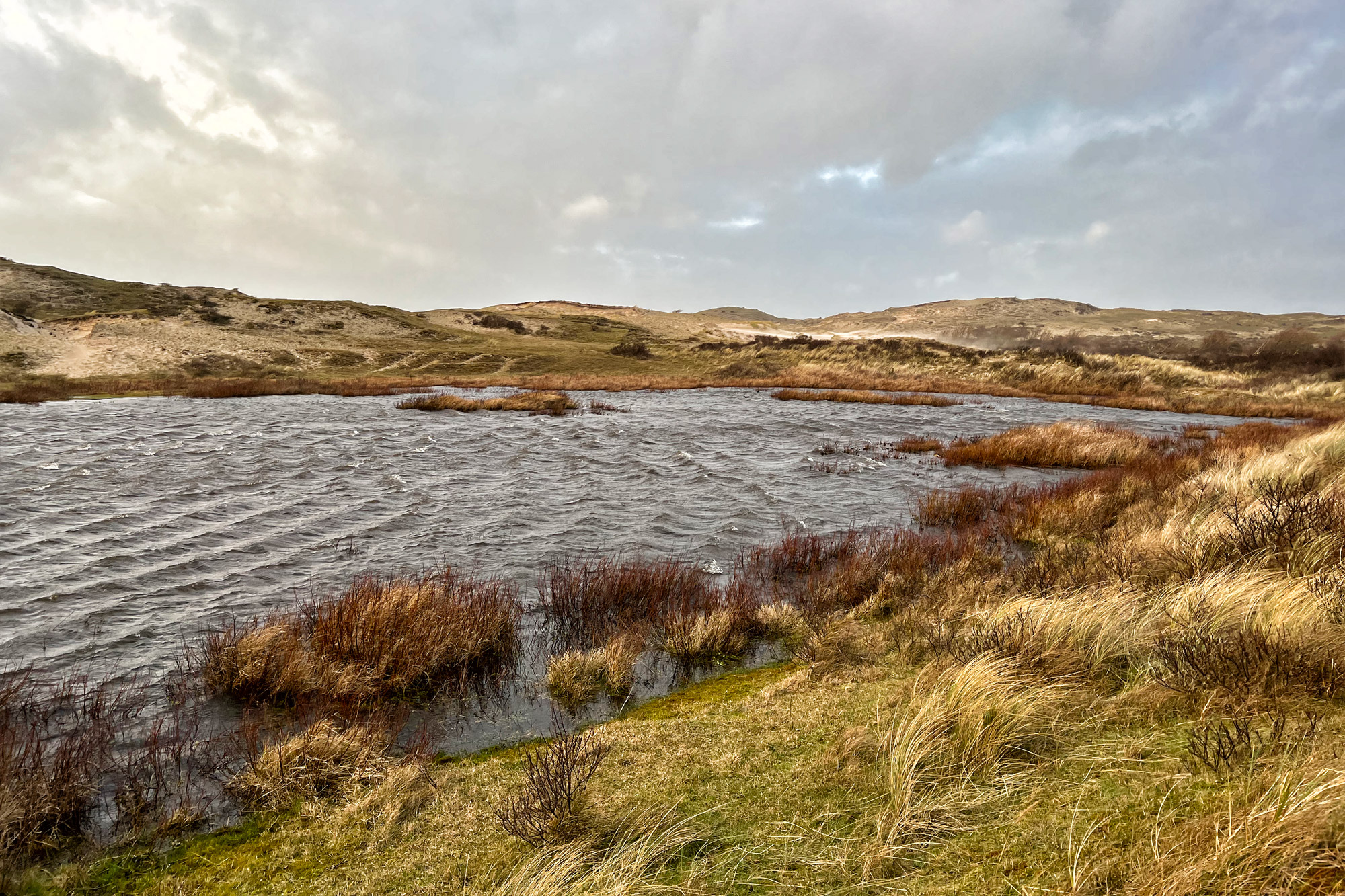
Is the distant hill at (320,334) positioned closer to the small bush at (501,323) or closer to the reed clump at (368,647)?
the small bush at (501,323)

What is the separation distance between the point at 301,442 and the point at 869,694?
20174 millimetres

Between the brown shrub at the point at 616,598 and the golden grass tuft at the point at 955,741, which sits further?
the brown shrub at the point at 616,598

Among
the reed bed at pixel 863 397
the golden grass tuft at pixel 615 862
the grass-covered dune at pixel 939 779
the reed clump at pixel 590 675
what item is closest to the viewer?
the grass-covered dune at pixel 939 779

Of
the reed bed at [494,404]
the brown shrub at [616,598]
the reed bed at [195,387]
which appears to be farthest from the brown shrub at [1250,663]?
the reed bed at [195,387]

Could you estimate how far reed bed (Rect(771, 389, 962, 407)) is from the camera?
34.4 metres

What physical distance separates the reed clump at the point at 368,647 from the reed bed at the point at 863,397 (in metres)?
31.2

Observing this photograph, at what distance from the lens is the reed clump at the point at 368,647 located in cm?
554

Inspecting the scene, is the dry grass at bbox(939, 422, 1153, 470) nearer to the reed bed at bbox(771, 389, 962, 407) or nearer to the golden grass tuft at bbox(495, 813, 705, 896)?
the reed bed at bbox(771, 389, 962, 407)

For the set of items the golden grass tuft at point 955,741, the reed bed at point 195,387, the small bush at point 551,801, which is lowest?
the small bush at point 551,801

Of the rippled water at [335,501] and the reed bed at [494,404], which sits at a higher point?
the reed bed at [494,404]

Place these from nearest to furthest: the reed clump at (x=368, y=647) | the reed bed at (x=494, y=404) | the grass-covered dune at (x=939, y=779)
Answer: the grass-covered dune at (x=939, y=779)
the reed clump at (x=368, y=647)
the reed bed at (x=494, y=404)

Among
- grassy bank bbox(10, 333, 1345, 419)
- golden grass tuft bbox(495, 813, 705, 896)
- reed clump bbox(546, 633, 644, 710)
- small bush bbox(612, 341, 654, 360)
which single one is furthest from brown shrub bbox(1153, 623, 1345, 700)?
small bush bbox(612, 341, 654, 360)

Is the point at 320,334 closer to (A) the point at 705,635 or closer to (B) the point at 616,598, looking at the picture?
(B) the point at 616,598

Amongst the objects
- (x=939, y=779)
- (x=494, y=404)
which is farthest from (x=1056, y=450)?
(x=494, y=404)
